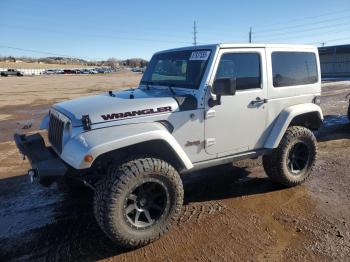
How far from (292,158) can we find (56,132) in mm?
3418

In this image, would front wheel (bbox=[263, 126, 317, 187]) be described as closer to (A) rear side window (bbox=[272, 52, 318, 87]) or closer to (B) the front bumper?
(A) rear side window (bbox=[272, 52, 318, 87])

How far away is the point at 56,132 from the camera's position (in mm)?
4148

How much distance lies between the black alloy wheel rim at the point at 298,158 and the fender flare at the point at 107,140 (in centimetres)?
227

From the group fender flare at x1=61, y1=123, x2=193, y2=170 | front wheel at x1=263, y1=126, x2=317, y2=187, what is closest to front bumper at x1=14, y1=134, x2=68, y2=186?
fender flare at x1=61, y1=123, x2=193, y2=170

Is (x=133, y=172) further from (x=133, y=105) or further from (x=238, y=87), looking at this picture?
(x=238, y=87)

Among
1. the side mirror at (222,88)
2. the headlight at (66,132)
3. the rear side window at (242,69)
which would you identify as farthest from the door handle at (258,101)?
the headlight at (66,132)

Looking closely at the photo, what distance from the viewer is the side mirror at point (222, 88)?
3.96 m

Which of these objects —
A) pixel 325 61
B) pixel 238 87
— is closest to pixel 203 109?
pixel 238 87

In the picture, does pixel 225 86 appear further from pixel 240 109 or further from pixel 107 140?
pixel 107 140

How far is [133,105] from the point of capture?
3836mm

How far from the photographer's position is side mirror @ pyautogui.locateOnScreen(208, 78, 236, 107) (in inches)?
156

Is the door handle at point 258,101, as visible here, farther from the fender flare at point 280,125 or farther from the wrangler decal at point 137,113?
the wrangler decal at point 137,113

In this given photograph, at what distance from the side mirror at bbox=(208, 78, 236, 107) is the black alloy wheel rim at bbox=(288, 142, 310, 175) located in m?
1.73

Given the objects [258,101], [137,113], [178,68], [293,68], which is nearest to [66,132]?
[137,113]
